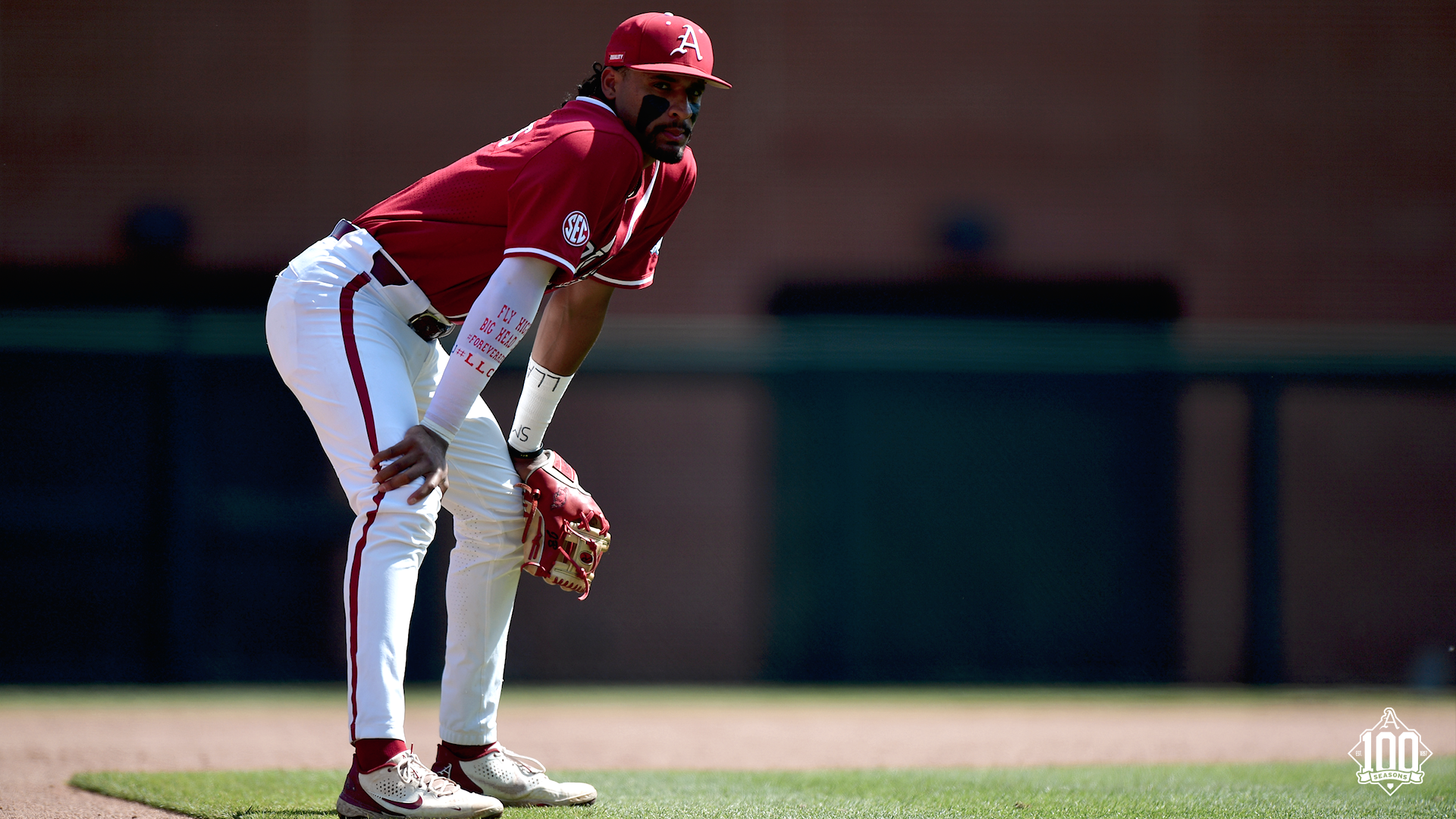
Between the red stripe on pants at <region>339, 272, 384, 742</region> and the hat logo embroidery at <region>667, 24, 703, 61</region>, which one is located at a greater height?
the hat logo embroidery at <region>667, 24, 703, 61</region>

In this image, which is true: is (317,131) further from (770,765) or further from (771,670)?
(770,765)

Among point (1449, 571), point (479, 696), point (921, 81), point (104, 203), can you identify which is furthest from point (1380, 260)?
point (104, 203)

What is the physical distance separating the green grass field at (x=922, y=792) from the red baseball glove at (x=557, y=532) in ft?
1.77

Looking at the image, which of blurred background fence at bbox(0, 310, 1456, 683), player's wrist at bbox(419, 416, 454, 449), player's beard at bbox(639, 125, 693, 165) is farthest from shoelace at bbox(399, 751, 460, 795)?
blurred background fence at bbox(0, 310, 1456, 683)

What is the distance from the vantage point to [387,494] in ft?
8.74

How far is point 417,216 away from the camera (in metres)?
2.85

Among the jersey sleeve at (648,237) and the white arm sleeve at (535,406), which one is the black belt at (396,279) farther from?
the jersey sleeve at (648,237)

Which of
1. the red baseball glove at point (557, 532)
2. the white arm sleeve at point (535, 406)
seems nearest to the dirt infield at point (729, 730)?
the red baseball glove at point (557, 532)

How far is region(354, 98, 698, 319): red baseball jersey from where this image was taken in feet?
8.79

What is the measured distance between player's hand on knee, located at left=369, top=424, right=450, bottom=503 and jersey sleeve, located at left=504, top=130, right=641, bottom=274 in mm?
416

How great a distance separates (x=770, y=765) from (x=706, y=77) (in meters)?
A: 2.32

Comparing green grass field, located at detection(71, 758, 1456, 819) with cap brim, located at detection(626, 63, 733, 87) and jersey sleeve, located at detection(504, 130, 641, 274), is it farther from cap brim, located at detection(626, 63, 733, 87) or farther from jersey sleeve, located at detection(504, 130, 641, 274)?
cap brim, located at detection(626, 63, 733, 87)

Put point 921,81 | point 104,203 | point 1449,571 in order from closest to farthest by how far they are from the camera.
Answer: point 1449,571 < point 104,203 < point 921,81

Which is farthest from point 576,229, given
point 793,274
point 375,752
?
point 793,274
